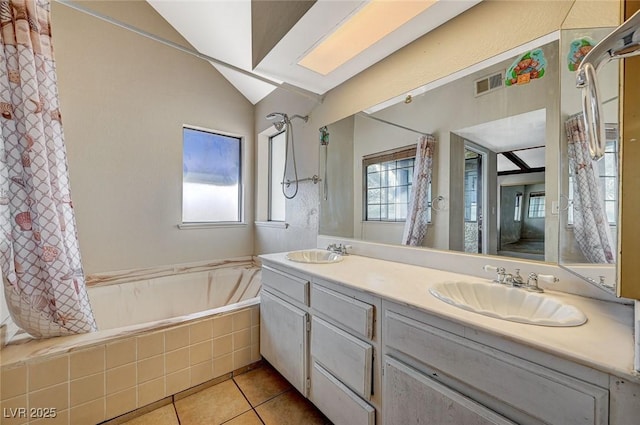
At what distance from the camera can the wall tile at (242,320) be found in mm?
1767

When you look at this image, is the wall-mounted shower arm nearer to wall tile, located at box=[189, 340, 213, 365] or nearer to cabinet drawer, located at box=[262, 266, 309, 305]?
cabinet drawer, located at box=[262, 266, 309, 305]

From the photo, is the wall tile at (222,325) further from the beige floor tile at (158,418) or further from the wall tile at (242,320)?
the beige floor tile at (158,418)

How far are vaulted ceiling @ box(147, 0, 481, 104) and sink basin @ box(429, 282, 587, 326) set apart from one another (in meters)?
1.37

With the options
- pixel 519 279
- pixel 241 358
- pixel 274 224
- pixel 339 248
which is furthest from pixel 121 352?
pixel 519 279

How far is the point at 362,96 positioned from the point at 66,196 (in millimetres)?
1901

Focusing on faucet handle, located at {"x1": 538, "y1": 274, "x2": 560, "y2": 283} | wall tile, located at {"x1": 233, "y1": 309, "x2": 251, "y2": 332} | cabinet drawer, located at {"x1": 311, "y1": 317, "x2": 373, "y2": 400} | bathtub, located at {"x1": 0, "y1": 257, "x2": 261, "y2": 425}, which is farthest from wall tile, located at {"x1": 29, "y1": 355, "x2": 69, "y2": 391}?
faucet handle, located at {"x1": 538, "y1": 274, "x2": 560, "y2": 283}

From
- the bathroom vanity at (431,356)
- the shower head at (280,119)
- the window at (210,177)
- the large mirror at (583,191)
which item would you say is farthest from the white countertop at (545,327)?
the window at (210,177)

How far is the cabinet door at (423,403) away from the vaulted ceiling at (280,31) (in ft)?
5.50

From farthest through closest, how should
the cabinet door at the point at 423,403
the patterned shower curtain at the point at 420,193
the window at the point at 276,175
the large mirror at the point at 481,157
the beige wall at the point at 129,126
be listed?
the window at the point at 276,175, the beige wall at the point at 129,126, the patterned shower curtain at the point at 420,193, the large mirror at the point at 481,157, the cabinet door at the point at 423,403

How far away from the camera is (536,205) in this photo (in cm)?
114

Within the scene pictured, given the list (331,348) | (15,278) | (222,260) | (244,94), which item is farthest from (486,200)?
(244,94)

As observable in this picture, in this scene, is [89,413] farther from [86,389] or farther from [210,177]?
[210,177]

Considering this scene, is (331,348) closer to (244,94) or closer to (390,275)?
(390,275)

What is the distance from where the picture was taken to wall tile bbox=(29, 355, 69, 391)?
3.84ft
